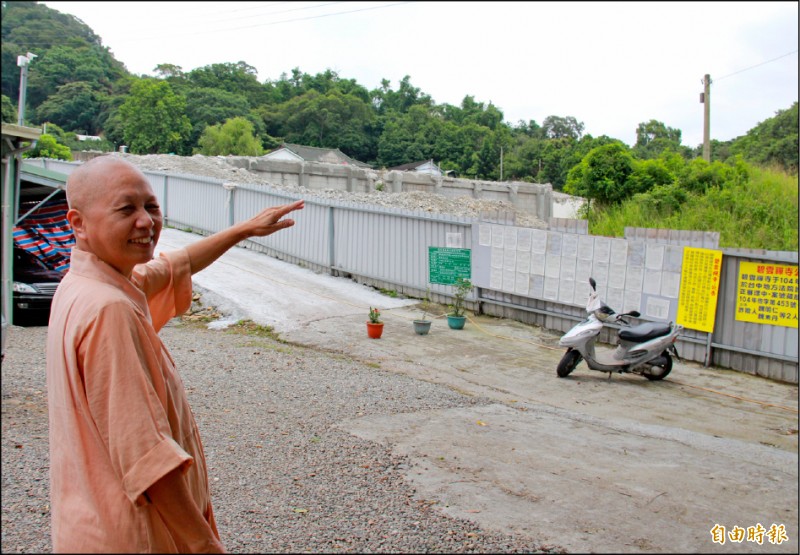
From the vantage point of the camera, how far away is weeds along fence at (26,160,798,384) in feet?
25.3

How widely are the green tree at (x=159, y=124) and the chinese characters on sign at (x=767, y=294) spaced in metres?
11.8

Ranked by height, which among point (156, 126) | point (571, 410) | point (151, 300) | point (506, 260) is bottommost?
point (571, 410)

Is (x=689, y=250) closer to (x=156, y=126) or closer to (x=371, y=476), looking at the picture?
(x=371, y=476)

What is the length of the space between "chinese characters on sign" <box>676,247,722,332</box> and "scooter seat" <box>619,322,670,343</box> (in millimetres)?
740

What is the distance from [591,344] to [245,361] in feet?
12.6

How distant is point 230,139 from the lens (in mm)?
27641

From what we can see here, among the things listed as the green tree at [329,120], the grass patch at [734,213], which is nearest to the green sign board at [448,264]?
the grass patch at [734,213]

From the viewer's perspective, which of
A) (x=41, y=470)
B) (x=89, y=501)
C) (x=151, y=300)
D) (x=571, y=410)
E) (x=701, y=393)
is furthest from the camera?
(x=701, y=393)

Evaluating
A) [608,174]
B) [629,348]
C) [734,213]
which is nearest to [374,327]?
[629,348]

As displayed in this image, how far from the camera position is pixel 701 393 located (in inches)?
283

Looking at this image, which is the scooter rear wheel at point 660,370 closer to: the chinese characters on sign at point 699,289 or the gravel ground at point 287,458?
the chinese characters on sign at point 699,289

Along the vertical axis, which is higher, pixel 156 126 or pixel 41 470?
pixel 156 126

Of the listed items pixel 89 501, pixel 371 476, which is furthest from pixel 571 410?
pixel 89 501

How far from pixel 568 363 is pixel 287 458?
13.3ft
